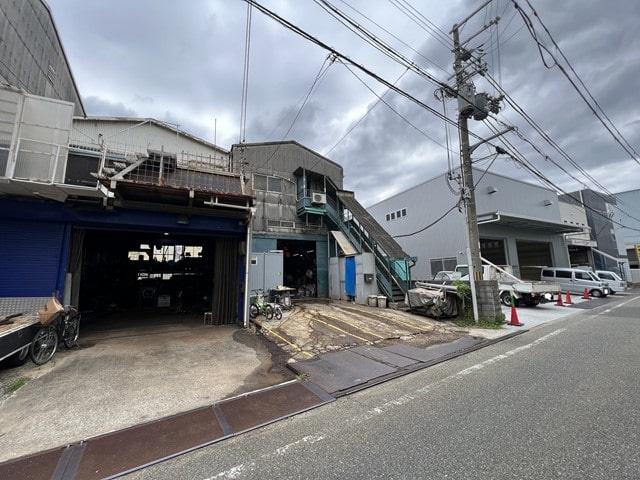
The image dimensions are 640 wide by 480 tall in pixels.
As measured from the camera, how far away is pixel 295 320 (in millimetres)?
8633

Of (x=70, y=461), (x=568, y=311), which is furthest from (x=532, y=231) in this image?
(x=70, y=461)

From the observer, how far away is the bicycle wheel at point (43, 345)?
4926mm

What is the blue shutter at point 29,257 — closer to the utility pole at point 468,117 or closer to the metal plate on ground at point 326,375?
the metal plate on ground at point 326,375

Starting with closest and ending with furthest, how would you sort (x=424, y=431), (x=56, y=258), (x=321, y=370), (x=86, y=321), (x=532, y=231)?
(x=424, y=431), (x=321, y=370), (x=56, y=258), (x=86, y=321), (x=532, y=231)

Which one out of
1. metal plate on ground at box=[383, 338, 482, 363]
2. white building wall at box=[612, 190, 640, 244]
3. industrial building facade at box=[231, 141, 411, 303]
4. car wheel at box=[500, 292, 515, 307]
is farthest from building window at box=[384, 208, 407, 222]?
white building wall at box=[612, 190, 640, 244]

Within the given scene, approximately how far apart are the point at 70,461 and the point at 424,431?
341 centimetres

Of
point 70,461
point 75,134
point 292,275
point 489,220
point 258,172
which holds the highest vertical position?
point 75,134

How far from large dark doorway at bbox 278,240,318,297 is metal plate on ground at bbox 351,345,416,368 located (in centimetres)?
962

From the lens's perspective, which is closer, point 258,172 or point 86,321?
point 86,321

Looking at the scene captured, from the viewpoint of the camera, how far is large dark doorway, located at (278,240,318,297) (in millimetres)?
16188

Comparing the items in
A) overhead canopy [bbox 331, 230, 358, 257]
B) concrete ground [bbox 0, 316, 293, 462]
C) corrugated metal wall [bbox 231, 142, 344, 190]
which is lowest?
concrete ground [bbox 0, 316, 293, 462]

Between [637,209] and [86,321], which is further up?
[637,209]

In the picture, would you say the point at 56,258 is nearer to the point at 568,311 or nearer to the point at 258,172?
the point at 258,172

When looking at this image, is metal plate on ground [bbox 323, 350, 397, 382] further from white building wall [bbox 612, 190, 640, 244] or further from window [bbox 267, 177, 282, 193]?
white building wall [bbox 612, 190, 640, 244]
